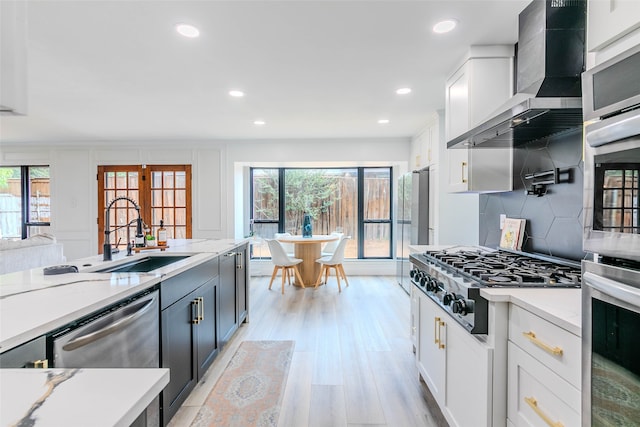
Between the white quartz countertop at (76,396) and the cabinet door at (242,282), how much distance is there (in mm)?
2634

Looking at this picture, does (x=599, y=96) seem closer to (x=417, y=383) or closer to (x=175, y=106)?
(x=417, y=383)

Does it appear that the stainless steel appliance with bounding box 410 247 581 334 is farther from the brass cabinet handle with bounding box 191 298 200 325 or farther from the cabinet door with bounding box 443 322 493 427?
the brass cabinet handle with bounding box 191 298 200 325

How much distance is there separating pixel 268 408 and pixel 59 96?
11.8 feet

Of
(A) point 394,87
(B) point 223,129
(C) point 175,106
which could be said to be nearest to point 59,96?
(C) point 175,106

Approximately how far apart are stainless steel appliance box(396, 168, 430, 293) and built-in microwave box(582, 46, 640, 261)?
135 inches

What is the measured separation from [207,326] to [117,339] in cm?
107

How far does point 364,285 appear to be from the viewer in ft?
16.8

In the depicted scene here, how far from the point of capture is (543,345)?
3.51ft

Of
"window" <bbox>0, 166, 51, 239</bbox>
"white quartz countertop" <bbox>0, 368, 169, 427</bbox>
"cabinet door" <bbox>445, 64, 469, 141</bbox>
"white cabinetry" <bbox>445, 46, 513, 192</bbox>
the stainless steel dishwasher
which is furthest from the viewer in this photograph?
"window" <bbox>0, 166, 51, 239</bbox>

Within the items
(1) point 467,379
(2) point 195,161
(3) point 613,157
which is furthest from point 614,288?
(2) point 195,161

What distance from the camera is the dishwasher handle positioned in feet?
3.73

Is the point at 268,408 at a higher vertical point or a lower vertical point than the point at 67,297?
lower

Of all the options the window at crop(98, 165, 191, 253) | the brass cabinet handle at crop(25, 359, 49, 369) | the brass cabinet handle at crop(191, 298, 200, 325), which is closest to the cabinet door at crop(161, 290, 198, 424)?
the brass cabinet handle at crop(191, 298, 200, 325)

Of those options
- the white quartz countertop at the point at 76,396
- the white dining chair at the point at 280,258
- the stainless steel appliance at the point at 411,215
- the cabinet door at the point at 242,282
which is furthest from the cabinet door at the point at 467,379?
the white dining chair at the point at 280,258
